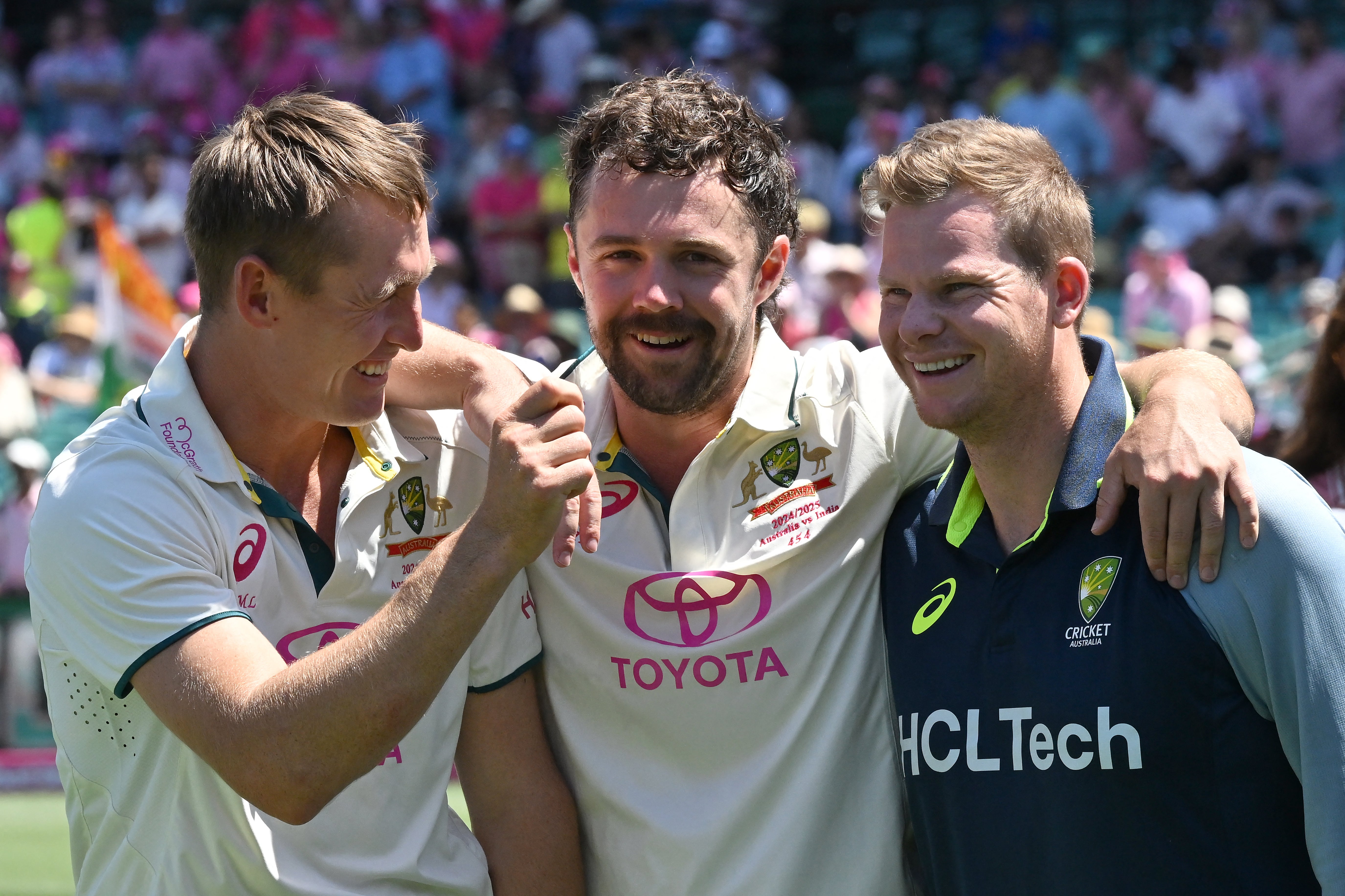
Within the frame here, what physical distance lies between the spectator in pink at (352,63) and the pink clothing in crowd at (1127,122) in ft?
25.8

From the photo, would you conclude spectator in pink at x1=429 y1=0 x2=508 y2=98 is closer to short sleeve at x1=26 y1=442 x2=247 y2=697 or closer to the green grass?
the green grass

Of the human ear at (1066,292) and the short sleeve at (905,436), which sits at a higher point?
the human ear at (1066,292)

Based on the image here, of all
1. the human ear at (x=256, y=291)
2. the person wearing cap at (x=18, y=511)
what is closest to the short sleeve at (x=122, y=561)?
the human ear at (x=256, y=291)

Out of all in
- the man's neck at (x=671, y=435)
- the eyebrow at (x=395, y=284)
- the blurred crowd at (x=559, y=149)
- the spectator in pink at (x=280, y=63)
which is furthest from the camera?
the spectator in pink at (x=280, y=63)

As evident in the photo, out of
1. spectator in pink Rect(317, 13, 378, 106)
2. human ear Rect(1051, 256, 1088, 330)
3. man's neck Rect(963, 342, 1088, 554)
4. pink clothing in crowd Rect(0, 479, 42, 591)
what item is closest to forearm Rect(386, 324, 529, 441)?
man's neck Rect(963, 342, 1088, 554)

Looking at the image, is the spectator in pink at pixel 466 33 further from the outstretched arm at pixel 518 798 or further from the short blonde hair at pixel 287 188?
the outstretched arm at pixel 518 798

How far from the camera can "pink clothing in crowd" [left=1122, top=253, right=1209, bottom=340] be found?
11.3m

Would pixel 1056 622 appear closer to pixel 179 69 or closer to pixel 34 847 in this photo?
pixel 34 847

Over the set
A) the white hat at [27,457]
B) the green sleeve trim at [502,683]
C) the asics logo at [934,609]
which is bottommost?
the green sleeve trim at [502,683]

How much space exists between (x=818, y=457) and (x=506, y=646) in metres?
0.76

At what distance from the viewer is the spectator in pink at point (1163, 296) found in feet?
37.1

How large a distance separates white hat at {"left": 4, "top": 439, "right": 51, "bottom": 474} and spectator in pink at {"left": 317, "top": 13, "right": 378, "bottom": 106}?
6176mm

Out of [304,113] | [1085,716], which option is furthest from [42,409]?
[1085,716]

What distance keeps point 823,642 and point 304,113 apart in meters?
1.47
